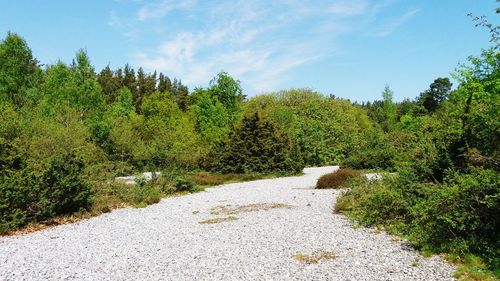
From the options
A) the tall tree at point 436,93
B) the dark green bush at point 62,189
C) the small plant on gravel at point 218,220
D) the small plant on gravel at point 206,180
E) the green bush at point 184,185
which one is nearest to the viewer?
the small plant on gravel at point 218,220

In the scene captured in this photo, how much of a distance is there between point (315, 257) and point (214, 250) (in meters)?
2.25

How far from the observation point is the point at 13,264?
26.8 feet

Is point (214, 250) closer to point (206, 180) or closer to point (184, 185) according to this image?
point (184, 185)

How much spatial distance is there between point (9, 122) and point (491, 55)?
3083 centimetres

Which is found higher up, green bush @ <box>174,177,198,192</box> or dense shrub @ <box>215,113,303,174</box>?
dense shrub @ <box>215,113,303,174</box>

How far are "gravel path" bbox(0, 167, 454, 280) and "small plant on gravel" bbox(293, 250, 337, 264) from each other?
104 millimetres

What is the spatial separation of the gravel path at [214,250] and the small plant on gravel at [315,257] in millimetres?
104

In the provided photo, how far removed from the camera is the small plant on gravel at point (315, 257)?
7566 millimetres

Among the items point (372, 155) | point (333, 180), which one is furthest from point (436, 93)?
point (333, 180)

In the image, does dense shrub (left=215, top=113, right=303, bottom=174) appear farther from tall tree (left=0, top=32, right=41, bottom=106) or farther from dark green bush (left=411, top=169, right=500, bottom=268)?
dark green bush (left=411, top=169, right=500, bottom=268)

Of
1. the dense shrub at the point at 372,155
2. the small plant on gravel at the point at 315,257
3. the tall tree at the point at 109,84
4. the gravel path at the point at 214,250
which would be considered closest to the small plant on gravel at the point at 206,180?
the dense shrub at the point at 372,155

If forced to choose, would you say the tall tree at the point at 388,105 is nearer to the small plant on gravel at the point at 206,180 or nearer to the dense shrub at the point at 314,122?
the dense shrub at the point at 314,122

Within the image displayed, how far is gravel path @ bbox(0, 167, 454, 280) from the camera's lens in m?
7.03

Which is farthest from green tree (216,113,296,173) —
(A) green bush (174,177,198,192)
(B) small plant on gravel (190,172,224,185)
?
(A) green bush (174,177,198,192)
